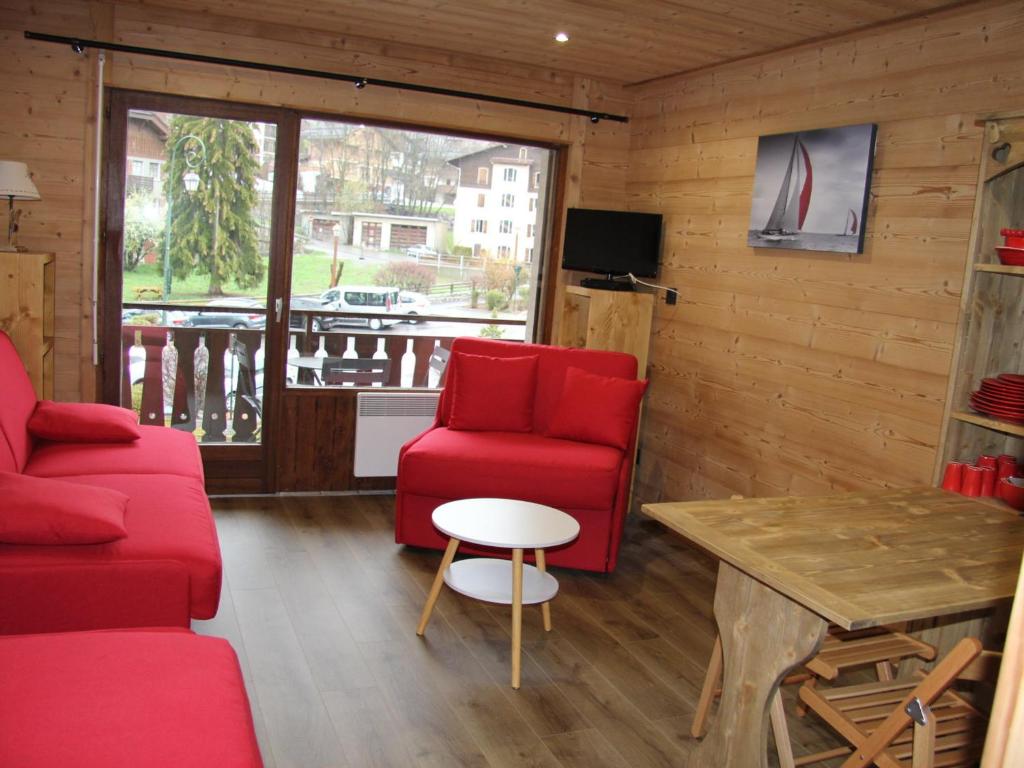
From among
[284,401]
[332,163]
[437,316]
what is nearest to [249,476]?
[284,401]

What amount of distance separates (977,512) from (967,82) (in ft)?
5.31

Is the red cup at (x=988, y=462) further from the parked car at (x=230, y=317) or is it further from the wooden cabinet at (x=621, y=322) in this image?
the parked car at (x=230, y=317)

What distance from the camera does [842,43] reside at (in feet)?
13.1

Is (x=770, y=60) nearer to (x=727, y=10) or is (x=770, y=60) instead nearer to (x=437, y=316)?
(x=727, y=10)

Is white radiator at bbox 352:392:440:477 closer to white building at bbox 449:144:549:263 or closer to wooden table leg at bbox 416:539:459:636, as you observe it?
white building at bbox 449:144:549:263

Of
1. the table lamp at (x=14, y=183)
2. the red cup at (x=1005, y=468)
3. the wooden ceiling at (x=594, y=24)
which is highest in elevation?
the wooden ceiling at (x=594, y=24)

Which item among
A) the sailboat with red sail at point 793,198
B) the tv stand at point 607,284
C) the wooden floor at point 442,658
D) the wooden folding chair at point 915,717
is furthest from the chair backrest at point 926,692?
the tv stand at point 607,284

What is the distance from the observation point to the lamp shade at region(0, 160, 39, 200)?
3.93 metres

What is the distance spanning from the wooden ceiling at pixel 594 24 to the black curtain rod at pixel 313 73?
220 millimetres

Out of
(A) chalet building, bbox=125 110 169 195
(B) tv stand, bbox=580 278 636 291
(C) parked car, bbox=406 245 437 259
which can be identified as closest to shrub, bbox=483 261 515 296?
(C) parked car, bbox=406 245 437 259

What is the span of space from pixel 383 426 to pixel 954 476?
10.2 feet

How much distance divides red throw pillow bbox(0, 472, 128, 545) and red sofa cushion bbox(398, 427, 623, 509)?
1.70m

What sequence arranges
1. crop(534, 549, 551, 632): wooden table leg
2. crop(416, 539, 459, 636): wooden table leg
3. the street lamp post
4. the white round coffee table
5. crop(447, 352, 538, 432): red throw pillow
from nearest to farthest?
the white round coffee table, crop(416, 539, 459, 636): wooden table leg, crop(534, 549, 551, 632): wooden table leg, crop(447, 352, 538, 432): red throw pillow, the street lamp post

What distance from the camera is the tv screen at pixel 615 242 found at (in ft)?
16.9
